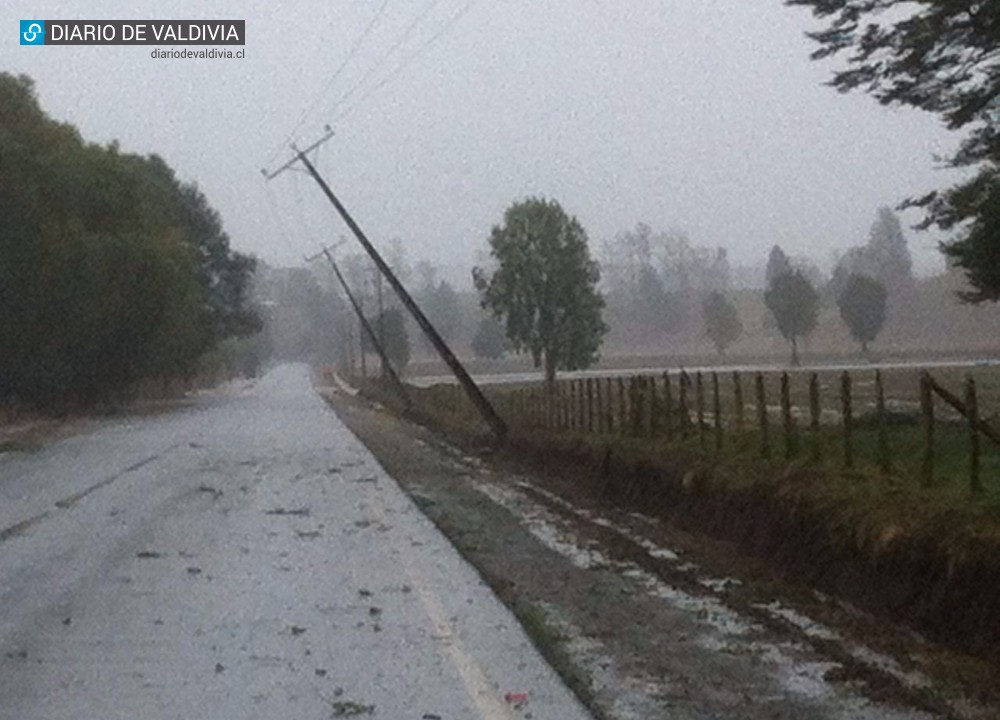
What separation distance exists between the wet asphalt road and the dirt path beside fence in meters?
0.41

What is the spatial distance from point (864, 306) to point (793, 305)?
5.75 meters

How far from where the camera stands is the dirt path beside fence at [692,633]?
30.8 feet

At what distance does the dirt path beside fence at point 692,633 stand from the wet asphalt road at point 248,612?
0.41 m

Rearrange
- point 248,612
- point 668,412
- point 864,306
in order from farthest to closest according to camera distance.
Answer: point 864,306 < point 668,412 < point 248,612

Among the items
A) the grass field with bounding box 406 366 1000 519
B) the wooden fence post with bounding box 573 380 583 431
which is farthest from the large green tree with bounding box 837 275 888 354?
the wooden fence post with bounding box 573 380 583 431

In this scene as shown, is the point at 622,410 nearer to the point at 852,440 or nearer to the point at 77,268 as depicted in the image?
the point at 852,440

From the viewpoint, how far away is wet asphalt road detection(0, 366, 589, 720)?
9633 millimetres

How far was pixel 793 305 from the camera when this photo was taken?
9019 centimetres

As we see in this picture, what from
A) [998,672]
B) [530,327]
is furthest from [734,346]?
[998,672]

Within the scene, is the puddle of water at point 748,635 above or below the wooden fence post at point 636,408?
below

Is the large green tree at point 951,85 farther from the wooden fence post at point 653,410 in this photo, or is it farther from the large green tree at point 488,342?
the large green tree at point 488,342

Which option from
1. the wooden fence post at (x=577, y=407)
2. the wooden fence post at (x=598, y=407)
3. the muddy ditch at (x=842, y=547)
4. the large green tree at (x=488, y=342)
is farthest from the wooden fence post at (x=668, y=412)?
the large green tree at (x=488, y=342)

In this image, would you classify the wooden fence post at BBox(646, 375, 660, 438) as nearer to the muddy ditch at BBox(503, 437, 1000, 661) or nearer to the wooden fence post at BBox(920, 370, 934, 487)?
the muddy ditch at BBox(503, 437, 1000, 661)

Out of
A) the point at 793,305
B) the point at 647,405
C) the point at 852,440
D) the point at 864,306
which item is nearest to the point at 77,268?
the point at 647,405
